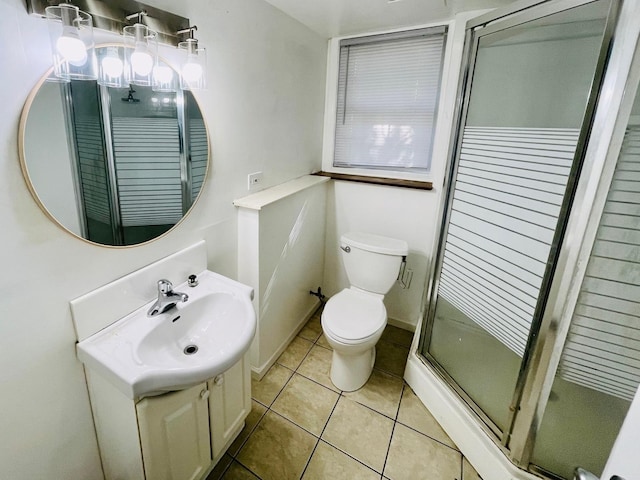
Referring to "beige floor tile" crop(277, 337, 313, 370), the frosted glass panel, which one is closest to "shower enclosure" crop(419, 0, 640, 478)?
the frosted glass panel

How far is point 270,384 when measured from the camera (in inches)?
74.3

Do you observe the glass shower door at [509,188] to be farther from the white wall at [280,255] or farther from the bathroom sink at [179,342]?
the bathroom sink at [179,342]

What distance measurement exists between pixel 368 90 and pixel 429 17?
56 centimetres

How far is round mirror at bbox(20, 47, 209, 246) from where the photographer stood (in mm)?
870

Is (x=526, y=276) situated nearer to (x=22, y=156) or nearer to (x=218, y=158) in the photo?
(x=218, y=158)

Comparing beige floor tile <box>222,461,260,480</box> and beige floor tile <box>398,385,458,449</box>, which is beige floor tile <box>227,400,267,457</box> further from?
beige floor tile <box>398,385,458,449</box>

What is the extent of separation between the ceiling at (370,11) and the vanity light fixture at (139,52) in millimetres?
832

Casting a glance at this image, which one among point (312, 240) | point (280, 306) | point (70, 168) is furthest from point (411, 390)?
point (70, 168)

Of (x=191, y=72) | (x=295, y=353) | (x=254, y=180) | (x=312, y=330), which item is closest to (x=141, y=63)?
(x=191, y=72)

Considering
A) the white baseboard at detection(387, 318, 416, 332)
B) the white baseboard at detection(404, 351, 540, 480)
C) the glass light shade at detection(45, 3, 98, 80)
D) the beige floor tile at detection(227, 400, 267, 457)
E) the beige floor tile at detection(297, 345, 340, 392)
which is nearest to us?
the glass light shade at detection(45, 3, 98, 80)

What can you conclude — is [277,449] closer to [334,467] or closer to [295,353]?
[334,467]

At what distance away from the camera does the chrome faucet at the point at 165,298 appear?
1181mm

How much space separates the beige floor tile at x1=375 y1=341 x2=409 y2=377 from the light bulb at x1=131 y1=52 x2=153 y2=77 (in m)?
1.97

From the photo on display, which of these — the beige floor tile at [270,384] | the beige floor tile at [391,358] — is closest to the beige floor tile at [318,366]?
the beige floor tile at [270,384]
